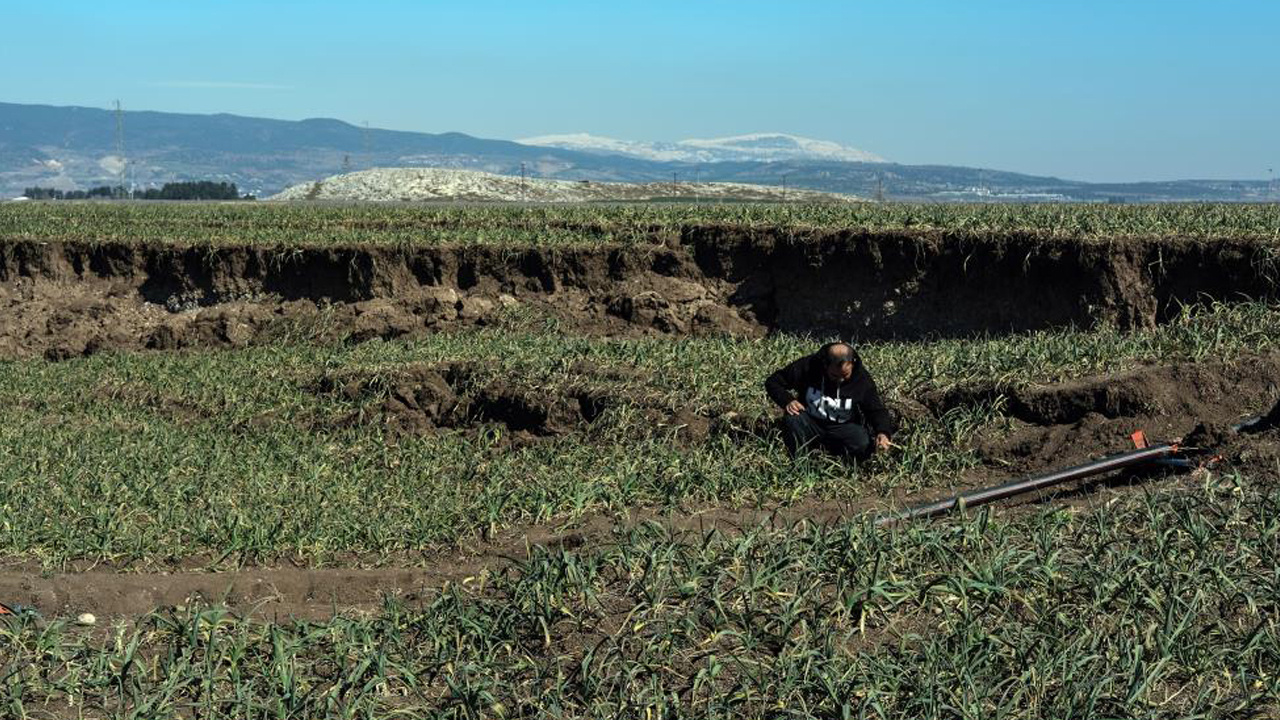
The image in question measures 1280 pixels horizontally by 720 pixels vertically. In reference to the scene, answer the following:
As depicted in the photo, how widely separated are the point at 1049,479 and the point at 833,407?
1870 millimetres

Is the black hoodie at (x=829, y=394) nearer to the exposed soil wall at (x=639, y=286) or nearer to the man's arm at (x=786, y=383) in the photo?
the man's arm at (x=786, y=383)

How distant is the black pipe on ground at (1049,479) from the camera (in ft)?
27.0

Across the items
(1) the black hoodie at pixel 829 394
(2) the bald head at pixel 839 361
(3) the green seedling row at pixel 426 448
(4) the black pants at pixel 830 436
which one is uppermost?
(2) the bald head at pixel 839 361

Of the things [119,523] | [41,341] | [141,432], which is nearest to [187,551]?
[119,523]

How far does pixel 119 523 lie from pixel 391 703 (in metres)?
4.28

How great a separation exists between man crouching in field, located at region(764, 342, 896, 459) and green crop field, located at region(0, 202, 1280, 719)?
187mm

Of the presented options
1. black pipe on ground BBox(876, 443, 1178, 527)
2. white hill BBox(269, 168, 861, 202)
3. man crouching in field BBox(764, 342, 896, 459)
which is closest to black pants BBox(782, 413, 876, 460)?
man crouching in field BBox(764, 342, 896, 459)

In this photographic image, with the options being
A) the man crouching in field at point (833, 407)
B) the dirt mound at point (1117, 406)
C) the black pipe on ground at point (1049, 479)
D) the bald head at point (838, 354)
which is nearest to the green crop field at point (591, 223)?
the dirt mound at point (1117, 406)

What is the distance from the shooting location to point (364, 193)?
4731 centimetres

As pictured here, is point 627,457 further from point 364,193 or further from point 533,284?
point 364,193

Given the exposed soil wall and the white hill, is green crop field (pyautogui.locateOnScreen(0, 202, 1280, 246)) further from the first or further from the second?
the white hill

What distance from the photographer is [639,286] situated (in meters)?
19.3

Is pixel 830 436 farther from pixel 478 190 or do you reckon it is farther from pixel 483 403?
pixel 478 190

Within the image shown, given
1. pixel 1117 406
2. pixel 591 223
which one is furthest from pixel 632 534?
pixel 591 223
